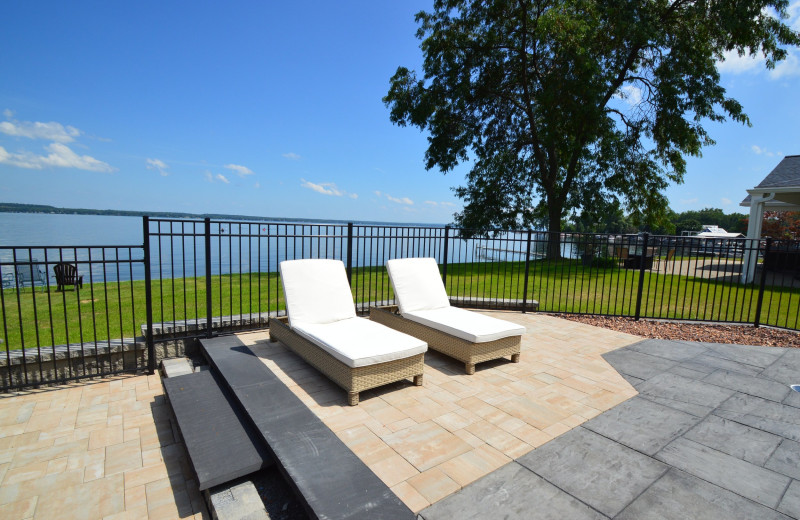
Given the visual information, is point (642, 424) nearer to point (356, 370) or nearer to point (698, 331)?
point (356, 370)

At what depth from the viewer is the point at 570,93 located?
1307 centimetres

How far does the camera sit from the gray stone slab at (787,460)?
250 centimetres

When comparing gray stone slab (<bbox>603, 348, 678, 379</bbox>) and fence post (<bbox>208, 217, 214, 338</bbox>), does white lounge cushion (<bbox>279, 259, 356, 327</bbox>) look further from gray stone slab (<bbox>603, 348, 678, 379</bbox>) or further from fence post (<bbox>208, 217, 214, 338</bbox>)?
gray stone slab (<bbox>603, 348, 678, 379</bbox>)

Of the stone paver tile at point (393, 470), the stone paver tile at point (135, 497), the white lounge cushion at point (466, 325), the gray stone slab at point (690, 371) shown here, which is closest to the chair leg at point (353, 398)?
the stone paver tile at point (393, 470)

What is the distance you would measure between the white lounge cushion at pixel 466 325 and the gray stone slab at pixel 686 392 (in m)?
1.39

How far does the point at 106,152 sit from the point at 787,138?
42.0 metres

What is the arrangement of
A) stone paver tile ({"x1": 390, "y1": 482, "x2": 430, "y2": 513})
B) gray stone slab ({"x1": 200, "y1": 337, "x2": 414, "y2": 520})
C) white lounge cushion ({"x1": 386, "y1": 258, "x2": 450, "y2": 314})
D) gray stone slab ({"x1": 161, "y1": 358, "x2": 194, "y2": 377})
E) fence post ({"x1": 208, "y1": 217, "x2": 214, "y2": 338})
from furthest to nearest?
1. white lounge cushion ({"x1": 386, "y1": 258, "x2": 450, "y2": 314})
2. fence post ({"x1": 208, "y1": 217, "x2": 214, "y2": 338})
3. gray stone slab ({"x1": 161, "y1": 358, "x2": 194, "y2": 377})
4. stone paver tile ({"x1": 390, "y1": 482, "x2": 430, "y2": 513})
5. gray stone slab ({"x1": 200, "y1": 337, "x2": 414, "y2": 520})

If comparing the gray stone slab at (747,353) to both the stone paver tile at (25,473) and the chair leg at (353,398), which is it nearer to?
the chair leg at (353,398)

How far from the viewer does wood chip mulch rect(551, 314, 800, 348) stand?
5.89 metres

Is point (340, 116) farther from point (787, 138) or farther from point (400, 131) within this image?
point (787, 138)

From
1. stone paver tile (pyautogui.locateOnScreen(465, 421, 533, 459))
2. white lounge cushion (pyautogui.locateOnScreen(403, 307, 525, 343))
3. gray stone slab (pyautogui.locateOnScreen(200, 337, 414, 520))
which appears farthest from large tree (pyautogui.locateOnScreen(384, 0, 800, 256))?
gray stone slab (pyautogui.locateOnScreen(200, 337, 414, 520))

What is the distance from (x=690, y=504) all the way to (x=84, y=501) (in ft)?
11.9

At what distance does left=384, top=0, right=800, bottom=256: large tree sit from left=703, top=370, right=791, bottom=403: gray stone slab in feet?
24.1

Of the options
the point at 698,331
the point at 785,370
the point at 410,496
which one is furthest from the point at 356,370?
the point at 698,331
